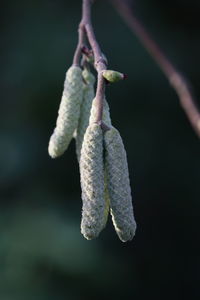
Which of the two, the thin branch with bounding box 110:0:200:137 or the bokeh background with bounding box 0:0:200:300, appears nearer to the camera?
the thin branch with bounding box 110:0:200:137

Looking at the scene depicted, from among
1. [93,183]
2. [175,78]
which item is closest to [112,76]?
[93,183]

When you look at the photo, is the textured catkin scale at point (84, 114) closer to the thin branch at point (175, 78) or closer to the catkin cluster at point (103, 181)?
the catkin cluster at point (103, 181)

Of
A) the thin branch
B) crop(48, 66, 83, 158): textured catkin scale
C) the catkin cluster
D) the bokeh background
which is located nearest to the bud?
the catkin cluster

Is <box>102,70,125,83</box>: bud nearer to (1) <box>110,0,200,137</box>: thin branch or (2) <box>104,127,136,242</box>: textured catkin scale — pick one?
(2) <box>104,127,136,242</box>: textured catkin scale

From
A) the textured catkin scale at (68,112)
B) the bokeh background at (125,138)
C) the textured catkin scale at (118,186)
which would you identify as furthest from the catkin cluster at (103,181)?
the bokeh background at (125,138)

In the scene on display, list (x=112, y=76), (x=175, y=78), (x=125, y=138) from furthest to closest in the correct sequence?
(x=125, y=138) → (x=175, y=78) → (x=112, y=76)

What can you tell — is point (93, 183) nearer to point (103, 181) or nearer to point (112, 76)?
point (103, 181)
